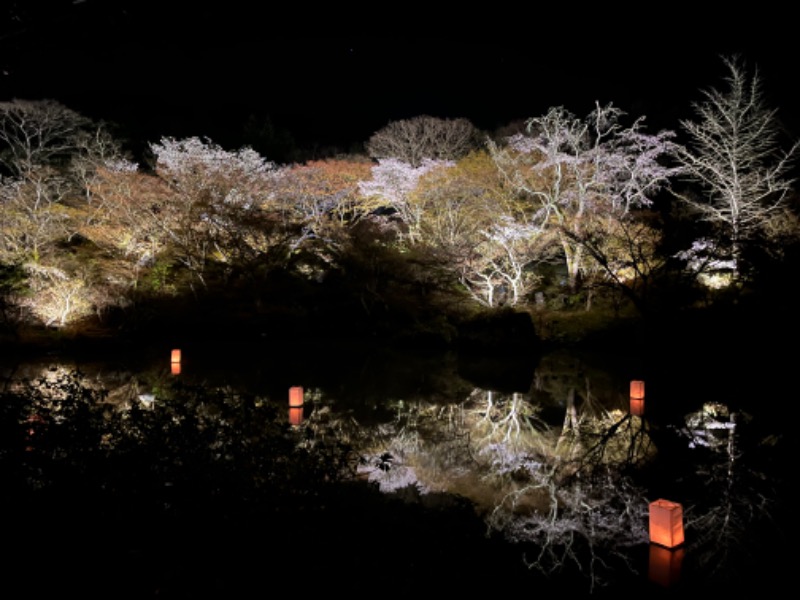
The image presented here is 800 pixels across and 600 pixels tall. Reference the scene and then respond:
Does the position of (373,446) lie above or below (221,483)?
below

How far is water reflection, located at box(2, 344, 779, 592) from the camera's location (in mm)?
3926

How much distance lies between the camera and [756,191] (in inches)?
778

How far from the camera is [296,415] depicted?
347 inches

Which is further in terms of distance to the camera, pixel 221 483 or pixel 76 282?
pixel 76 282

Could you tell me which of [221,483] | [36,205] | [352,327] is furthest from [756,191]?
[36,205]

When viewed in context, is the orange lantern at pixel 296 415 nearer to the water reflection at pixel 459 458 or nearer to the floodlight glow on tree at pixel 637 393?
the water reflection at pixel 459 458

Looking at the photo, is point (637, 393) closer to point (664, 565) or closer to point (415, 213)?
point (664, 565)

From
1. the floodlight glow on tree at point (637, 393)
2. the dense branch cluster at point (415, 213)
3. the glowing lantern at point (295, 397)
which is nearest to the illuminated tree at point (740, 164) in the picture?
the dense branch cluster at point (415, 213)

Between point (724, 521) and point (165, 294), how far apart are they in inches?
867

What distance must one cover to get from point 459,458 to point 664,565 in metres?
3.22

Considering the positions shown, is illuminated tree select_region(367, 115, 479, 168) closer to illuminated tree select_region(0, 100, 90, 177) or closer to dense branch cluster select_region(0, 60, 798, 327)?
dense branch cluster select_region(0, 60, 798, 327)

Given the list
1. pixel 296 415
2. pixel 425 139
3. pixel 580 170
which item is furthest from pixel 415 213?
pixel 296 415

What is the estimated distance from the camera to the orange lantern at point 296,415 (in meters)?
8.46

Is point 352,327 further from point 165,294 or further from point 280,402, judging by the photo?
point 280,402
